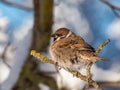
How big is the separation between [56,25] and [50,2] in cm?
18

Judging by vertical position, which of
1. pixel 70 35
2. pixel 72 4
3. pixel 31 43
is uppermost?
pixel 72 4

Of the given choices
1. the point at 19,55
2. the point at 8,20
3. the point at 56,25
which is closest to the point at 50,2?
the point at 56,25

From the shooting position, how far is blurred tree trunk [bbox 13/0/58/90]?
114 inches

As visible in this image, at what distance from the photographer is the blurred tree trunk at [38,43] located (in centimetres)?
289

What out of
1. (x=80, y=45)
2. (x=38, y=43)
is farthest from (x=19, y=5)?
(x=80, y=45)

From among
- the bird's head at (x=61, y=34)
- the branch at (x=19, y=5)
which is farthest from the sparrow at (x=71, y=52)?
the branch at (x=19, y=5)

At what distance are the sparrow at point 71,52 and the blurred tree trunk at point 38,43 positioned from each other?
4.76ft

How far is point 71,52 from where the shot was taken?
1237mm

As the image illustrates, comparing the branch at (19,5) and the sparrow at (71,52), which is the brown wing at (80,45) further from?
the branch at (19,5)

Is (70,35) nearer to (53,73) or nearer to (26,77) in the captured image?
(53,73)

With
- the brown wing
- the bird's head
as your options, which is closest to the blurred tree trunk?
the bird's head

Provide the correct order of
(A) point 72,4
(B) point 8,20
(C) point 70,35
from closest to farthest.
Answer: (C) point 70,35
(A) point 72,4
(B) point 8,20

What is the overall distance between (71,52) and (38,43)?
5.69 ft

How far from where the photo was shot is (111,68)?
2881mm
